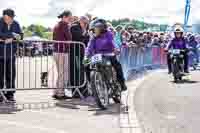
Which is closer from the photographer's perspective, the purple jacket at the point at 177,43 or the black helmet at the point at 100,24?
the black helmet at the point at 100,24

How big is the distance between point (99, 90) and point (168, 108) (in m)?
1.46

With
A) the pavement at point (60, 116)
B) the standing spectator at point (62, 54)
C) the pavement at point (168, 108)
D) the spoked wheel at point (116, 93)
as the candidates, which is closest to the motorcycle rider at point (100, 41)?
the spoked wheel at point (116, 93)

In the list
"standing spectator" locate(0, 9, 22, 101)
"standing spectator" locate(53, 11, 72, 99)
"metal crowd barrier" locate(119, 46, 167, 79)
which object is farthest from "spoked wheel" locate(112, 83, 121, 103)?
"metal crowd barrier" locate(119, 46, 167, 79)

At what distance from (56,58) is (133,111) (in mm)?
2792

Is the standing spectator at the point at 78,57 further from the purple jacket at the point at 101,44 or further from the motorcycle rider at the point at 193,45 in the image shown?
the motorcycle rider at the point at 193,45

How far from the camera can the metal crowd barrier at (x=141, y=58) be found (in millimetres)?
18388

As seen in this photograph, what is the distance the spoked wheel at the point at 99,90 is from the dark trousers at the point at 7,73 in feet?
6.64

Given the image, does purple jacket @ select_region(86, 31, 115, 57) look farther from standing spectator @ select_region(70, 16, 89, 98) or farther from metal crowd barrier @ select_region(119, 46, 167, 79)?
metal crowd barrier @ select_region(119, 46, 167, 79)

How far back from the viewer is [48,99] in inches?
480

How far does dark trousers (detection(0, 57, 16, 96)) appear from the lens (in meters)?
11.5

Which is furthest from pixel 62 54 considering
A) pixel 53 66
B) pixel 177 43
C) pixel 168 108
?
pixel 177 43

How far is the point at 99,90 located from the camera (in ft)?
34.7

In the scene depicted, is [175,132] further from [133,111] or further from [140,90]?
[140,90]

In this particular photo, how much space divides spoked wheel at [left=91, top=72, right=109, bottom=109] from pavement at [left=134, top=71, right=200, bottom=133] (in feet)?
2.20
